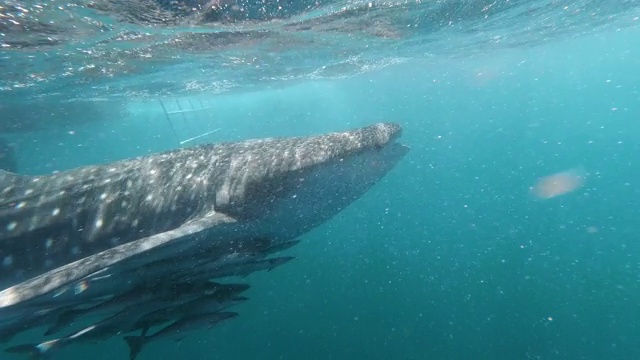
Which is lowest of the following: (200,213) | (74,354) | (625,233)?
(625,233)

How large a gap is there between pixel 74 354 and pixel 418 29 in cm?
2286

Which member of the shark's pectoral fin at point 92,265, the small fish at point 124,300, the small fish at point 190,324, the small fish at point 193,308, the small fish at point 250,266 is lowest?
the small fish at point 190,324

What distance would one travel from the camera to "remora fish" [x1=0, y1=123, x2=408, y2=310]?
4.58m

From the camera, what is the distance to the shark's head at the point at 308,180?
4.55 meters

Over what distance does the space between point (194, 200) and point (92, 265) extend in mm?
2022

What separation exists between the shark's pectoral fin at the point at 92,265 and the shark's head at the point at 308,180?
0.98 meters

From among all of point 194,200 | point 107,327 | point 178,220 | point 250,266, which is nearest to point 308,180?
point 250,266

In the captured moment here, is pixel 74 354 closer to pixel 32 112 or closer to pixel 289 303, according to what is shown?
pixel 289 303

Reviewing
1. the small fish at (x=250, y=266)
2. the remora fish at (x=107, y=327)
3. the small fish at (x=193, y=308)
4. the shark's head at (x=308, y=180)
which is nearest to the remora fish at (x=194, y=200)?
the shark's head at (x=308, y=180)

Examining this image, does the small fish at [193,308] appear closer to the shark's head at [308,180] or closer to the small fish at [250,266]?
the small fish at [250,266]

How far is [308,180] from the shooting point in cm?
457

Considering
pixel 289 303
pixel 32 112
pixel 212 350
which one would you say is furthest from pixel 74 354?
pixel 32 112

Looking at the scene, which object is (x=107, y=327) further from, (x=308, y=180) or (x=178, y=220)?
(x=308, y=180)

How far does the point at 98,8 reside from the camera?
30.3 feet
